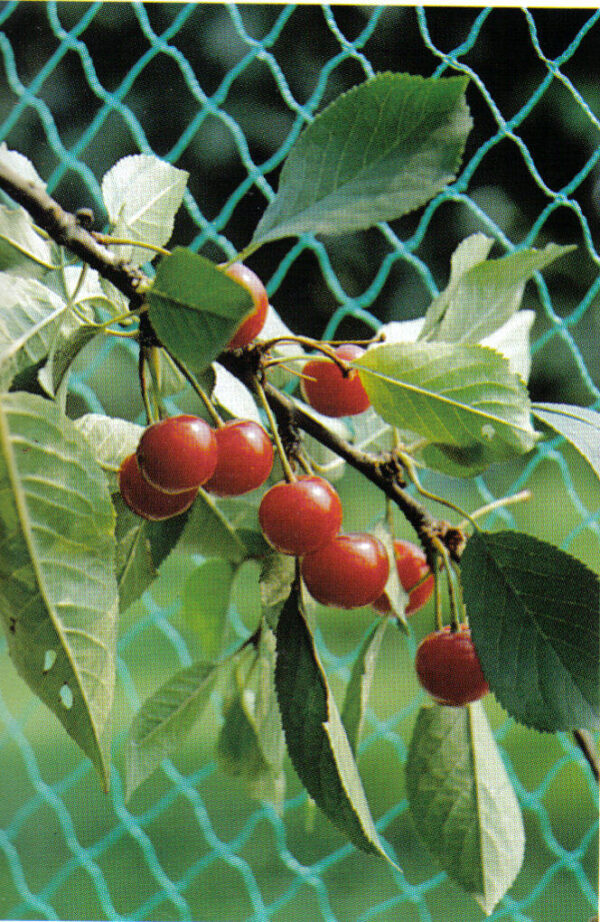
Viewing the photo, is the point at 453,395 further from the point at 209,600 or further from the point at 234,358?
the point at 209,600

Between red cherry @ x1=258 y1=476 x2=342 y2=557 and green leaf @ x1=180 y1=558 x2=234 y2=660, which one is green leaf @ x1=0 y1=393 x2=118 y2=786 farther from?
green leaf @ x1=180 y1=558 x2=234 y2=660

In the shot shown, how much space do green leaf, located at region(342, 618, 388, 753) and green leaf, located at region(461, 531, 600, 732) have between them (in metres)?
0.07

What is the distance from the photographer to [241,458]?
329 millimetres

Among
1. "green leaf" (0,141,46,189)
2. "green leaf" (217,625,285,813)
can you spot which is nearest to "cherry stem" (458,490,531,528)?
"green leaf" (217,625,285,813)

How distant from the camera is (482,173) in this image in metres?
2.15

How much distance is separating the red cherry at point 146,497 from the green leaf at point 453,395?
77 millimetres

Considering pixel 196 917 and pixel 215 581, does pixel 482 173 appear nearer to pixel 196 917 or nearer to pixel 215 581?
pixel 196 917

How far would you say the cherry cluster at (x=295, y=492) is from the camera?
31 cm

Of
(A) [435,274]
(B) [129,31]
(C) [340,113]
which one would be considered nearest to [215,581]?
(C) [340,113]

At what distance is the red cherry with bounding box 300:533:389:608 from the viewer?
1.18 ft

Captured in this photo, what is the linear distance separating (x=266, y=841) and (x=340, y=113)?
3.99ft

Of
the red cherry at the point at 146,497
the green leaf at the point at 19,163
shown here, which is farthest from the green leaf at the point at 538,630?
the green leaf at the point at 19,163

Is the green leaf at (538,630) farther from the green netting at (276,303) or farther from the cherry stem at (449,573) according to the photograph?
the green netting at (276,303)

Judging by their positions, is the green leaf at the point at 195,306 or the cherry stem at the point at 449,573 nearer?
the green leaf at the point at 195,306
